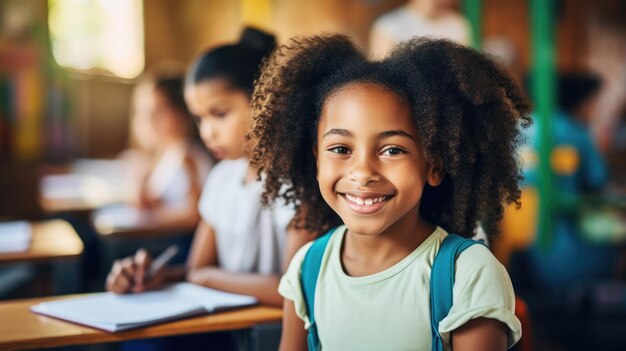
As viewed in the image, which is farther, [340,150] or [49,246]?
[49,246]

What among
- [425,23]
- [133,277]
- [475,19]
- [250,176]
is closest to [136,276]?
[133,277]

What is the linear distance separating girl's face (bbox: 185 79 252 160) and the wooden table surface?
596mm

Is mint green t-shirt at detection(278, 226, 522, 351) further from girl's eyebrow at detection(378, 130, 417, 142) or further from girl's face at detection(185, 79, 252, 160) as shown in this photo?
girl's face at detection(185, 79, 252, 160)

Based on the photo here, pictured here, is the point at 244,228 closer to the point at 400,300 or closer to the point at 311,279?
the point at 311,279

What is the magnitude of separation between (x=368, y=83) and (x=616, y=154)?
3834 mm

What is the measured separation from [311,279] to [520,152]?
142cm

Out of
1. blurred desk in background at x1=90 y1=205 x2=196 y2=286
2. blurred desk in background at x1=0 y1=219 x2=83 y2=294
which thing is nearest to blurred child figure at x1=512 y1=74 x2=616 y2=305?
blurred desk in background at x1=90 y1=205 x2=196 y2=286

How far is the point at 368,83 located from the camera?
118 cm

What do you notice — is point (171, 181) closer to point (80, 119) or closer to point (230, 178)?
point (230, 178)

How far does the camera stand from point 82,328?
132cm

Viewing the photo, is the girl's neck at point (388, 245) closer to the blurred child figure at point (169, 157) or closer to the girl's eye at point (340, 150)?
the girl's eye at point (340, 150)

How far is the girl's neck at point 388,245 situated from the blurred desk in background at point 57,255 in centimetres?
111

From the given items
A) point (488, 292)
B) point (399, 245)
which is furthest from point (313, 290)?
point (488, 292)

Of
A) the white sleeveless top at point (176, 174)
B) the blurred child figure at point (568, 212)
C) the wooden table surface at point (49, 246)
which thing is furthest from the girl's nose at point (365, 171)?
the blurred child figure at point (568, 212)
